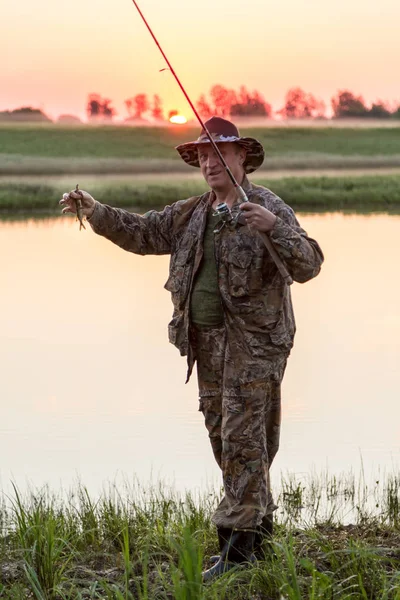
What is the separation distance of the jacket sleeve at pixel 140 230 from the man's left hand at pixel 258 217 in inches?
21.5

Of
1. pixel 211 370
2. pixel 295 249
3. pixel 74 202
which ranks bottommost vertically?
pixel 211 370

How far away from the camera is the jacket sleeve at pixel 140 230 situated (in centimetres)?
499

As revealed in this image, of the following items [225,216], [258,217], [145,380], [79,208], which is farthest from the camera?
[145,380]

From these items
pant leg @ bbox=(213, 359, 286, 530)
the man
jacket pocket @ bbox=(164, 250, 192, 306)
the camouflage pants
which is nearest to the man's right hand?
the man

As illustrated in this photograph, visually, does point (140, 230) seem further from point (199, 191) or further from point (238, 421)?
point (199, 191)

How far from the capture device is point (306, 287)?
1778 cm

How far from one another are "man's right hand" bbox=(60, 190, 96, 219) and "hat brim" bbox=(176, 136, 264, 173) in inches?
15.9

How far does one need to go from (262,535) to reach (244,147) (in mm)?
1378

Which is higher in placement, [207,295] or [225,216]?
[225,216]

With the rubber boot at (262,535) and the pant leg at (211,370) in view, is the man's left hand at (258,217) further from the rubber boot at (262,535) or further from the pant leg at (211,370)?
the rubber boot at (262,535)

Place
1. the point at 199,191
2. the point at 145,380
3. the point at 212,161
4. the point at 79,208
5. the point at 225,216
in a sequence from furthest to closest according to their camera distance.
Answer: the point at 199,191 < the point at 145,380 < the point at 79,208 < the point at 212,161 < the point at 225,216

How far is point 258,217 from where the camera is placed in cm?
450

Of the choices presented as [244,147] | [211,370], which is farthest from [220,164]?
[211,370]

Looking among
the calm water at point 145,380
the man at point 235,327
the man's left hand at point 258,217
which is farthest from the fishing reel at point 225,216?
the calm water at point 145,380
